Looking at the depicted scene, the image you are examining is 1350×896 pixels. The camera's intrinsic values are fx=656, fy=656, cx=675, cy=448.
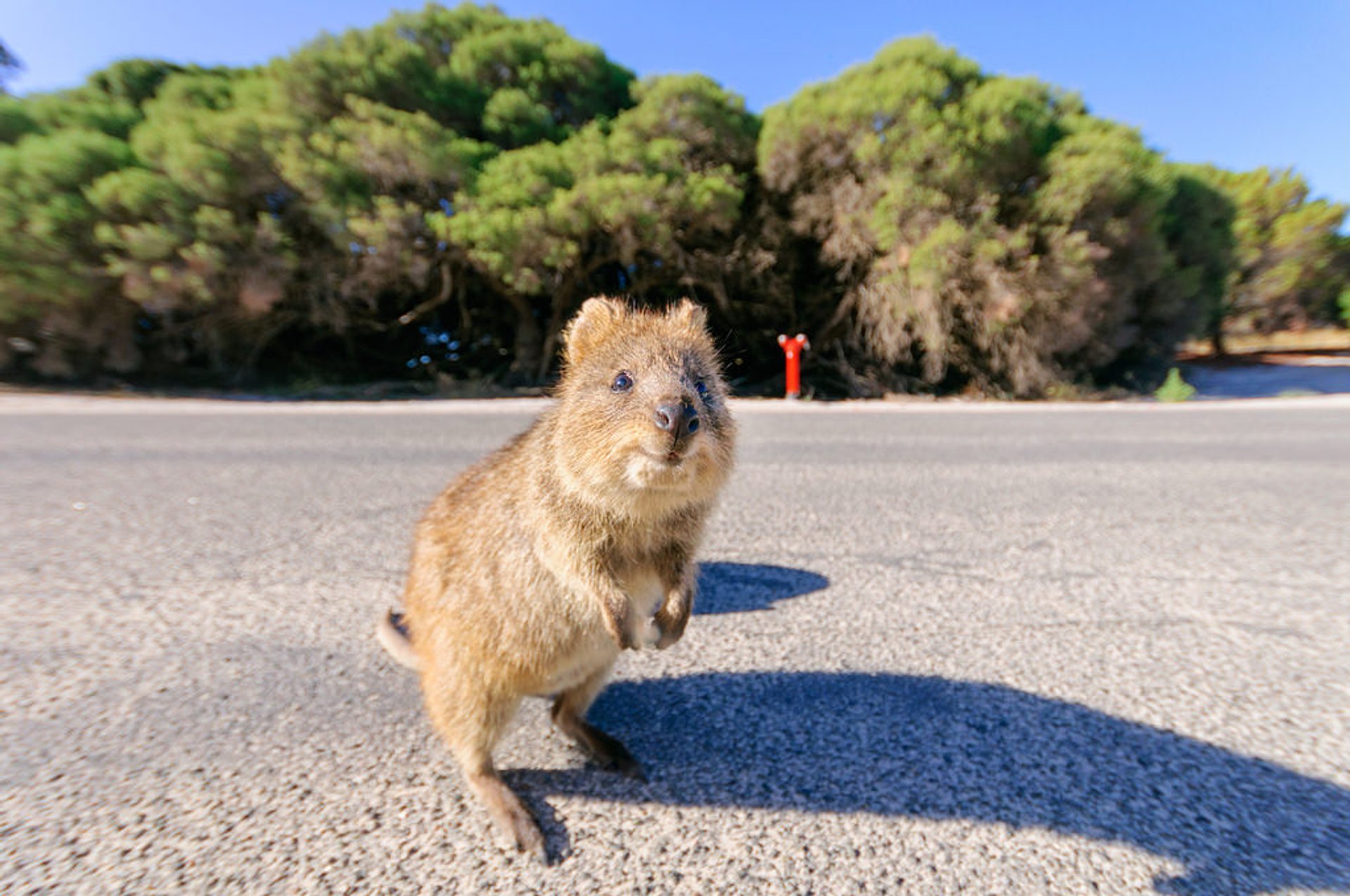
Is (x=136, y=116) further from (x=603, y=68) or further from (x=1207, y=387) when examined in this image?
(x=1207, y=387)

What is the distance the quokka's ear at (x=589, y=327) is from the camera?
199 centimetres

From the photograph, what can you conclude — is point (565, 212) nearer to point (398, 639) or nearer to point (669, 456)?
point (398, 639)

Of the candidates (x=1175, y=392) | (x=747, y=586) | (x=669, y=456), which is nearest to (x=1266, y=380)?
(x=1175, y=392)

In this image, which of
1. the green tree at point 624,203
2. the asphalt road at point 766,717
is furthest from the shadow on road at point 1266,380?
the asphalt road at point 766,717

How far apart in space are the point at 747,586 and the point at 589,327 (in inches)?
53.7

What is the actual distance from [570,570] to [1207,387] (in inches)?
878

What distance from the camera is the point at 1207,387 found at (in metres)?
18.1

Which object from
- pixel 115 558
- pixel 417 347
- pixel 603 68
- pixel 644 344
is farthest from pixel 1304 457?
pixel 417 347

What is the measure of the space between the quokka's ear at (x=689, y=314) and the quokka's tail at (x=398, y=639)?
124cm

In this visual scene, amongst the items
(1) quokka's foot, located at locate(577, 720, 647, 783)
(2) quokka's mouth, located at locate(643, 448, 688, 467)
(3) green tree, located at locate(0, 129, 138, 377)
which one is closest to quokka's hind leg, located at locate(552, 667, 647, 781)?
(1) quokka's foot, located at locate(577, 720, 647, 783)

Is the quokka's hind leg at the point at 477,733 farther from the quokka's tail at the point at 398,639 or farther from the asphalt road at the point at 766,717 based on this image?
the quokka's tail at the point at 398,639

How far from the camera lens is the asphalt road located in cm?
132

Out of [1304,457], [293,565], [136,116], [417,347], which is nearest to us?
[293,565]

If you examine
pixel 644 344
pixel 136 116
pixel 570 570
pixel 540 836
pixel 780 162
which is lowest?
pixel 540 836
